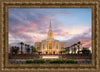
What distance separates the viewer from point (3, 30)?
509 inches

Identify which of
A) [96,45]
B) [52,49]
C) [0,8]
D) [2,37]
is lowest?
[52,49]

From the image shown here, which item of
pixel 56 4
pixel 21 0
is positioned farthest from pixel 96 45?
pixel 21 0

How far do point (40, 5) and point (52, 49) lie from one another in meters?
41.7

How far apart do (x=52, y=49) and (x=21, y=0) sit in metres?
42.0

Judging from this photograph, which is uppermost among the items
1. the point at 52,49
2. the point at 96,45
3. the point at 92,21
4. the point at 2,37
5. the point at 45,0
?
the point at 45,0

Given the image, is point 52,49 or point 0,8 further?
point 52,49

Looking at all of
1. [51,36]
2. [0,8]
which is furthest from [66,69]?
[51,36]

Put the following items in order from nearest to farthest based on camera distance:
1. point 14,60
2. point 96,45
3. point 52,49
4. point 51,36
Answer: point 96,45 → point 14,60 → point 52,49 → point 51,36

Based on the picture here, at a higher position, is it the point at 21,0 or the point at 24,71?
the point at 21,0

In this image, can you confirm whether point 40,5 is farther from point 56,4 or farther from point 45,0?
point 56,4

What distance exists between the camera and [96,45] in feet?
41.5

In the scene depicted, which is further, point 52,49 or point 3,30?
point 52,49

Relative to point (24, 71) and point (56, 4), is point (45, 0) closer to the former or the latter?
point (56, 4)

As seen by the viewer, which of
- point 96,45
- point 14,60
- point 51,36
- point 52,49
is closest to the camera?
point 96,45
